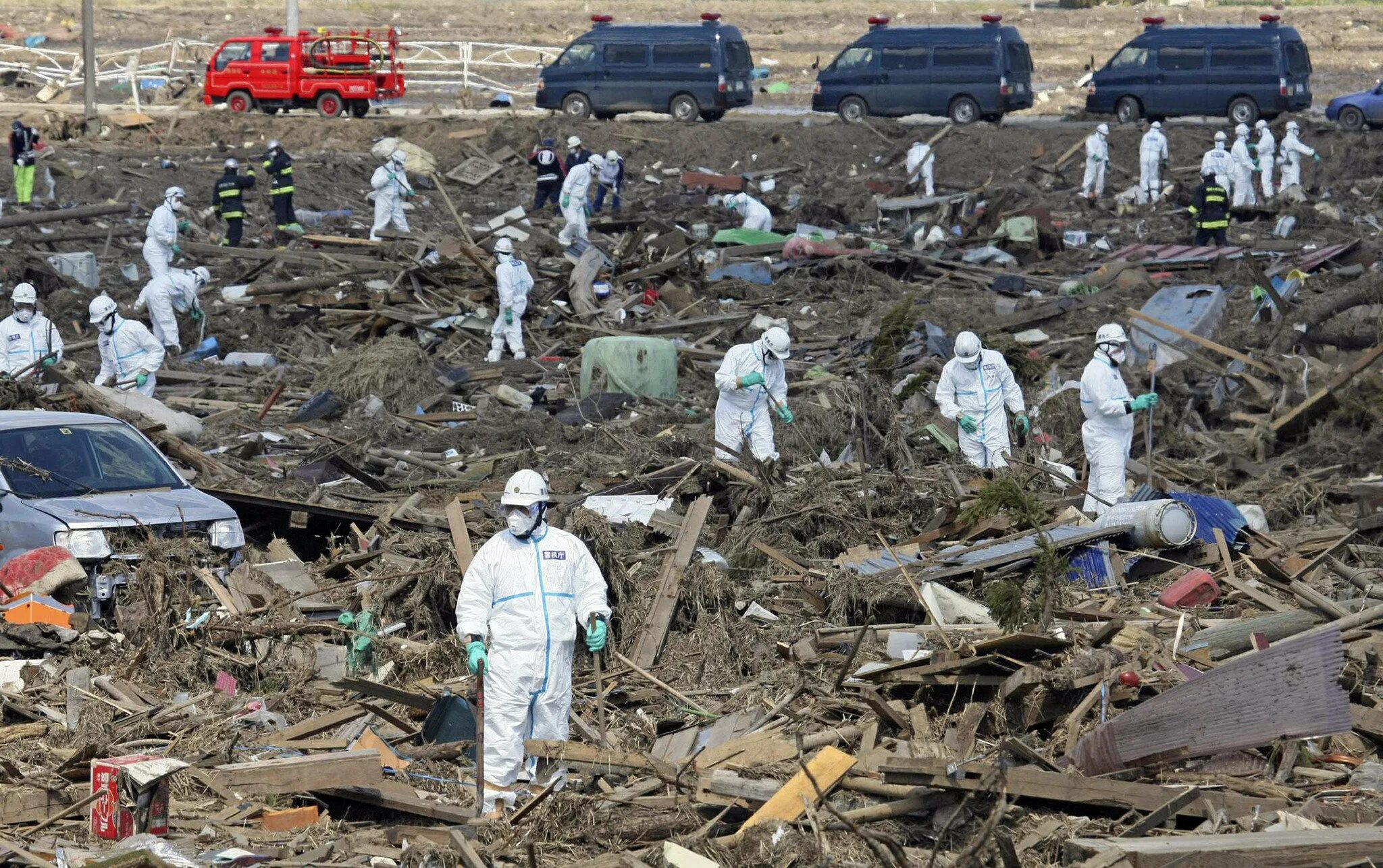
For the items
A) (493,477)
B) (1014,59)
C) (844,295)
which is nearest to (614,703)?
(493,477)

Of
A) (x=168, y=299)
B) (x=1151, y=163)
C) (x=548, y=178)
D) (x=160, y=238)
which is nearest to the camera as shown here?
(x=168, y=299)

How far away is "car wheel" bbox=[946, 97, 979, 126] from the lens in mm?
31266

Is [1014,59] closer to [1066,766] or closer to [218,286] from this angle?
[218,286]

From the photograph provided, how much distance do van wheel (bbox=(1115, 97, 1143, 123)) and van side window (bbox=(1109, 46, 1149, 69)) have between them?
0.59m

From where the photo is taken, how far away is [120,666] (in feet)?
30.2

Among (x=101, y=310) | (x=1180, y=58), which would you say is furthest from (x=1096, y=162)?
(x=101, y=310)

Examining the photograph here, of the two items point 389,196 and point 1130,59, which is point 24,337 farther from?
point 1130,59

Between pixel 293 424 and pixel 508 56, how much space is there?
1058 inches

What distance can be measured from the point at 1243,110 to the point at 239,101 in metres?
19.5

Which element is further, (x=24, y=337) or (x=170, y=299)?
(x=170, y=299)

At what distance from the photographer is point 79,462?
35.9 feet

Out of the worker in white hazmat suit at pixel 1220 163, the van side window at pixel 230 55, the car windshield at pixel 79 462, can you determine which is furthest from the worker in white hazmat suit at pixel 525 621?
the van side window at pixel 230 55

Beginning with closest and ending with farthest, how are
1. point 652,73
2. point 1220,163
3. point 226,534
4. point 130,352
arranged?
point 226,534 < point 130,352 < point 1220,163 < point 652,73

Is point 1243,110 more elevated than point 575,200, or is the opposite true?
point 1243,110
